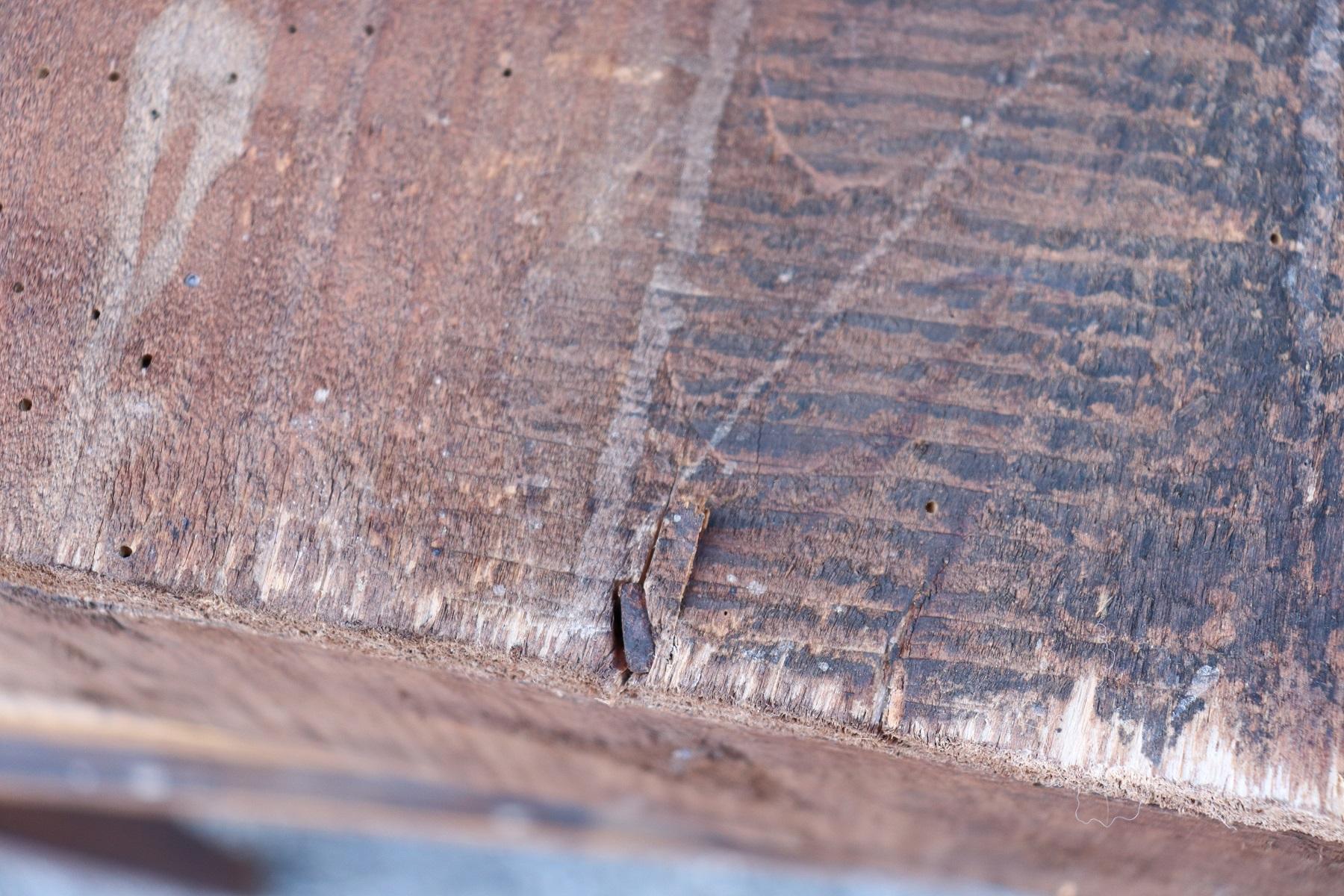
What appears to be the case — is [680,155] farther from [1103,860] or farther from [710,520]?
[1103,860]

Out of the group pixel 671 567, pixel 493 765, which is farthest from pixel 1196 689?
pixel 493 765

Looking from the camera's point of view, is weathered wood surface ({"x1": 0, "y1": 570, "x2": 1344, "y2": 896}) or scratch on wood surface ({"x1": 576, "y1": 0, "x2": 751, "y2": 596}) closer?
scratch on wood surface ({"x1": 576, "y1": 0, "x2": 751, "y2": 596})

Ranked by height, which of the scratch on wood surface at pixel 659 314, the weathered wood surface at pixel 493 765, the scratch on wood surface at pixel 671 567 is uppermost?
the scratch on wood surface at pixel 659 314

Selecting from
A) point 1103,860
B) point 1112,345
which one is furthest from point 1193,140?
point 1103,860

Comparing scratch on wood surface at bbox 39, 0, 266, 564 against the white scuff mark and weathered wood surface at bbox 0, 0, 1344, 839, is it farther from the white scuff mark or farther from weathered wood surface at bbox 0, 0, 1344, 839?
the white scuff mark

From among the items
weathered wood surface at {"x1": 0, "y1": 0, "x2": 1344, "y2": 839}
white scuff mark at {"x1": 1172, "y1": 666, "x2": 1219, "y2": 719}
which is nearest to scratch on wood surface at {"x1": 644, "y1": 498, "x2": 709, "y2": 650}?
weathered wood surface at {"x1": 0, "y1": 0, "x2": 1344, "y2": 839}

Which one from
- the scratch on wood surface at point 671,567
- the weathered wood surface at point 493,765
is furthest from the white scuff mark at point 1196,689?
the scratch on wood surface at point 671,567

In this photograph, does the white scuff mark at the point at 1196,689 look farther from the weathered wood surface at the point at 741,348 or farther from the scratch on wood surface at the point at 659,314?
the scratch on wood surface at the point at 659,314
